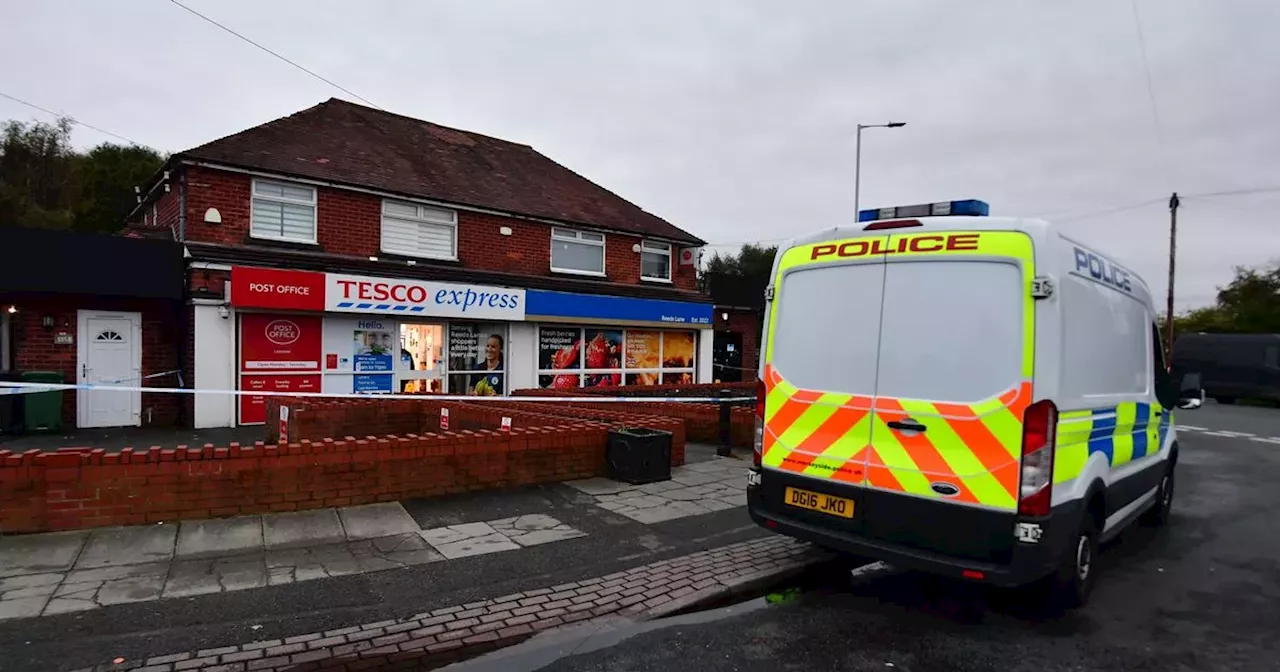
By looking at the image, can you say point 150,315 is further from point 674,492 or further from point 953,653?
point 953,653

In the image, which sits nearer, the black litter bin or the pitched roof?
the black litter bin

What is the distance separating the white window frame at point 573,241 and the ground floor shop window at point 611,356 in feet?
4.96

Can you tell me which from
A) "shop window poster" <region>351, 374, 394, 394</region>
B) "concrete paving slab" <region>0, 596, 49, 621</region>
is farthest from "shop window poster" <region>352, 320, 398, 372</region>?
"concrete paving slab" <region>0, 596, 49, 621</region>

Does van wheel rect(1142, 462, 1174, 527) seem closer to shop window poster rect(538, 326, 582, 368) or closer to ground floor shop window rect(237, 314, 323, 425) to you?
shop window poster rect(538, 326, 582, 368)

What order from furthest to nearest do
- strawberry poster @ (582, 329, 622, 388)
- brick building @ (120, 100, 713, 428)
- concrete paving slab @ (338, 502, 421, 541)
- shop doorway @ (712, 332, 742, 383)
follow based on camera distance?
1. shop doorway @ (712, 332, 742, 383)
2. strawberry poster @ (582, 329, 622, 388)
3. brick building @ (120, 100, 713, 428)
4. concrete paving slab @ (338, 502, 421, 541)

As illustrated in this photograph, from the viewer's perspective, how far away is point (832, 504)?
14.7 ft

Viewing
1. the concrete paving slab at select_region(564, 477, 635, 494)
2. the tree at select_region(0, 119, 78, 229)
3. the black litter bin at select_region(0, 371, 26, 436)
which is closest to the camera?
the concrete paving slab at select_region(564, 477, 635, 494)

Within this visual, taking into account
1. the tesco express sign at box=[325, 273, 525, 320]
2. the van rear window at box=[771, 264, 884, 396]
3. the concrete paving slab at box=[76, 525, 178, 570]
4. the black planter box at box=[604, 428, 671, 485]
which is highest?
the tesco express sign at box=[325, 273, 525, 320]

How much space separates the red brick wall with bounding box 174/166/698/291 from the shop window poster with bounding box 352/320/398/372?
1.62m

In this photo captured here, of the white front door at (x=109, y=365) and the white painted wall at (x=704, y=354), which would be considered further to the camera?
the white painted wall at (x=704, y=354)

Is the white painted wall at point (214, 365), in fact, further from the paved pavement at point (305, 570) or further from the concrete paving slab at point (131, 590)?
the concrete paving slab at point (131, 590)

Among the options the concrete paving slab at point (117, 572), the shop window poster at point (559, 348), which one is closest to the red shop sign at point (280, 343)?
the shop window poster at point (559, 348)

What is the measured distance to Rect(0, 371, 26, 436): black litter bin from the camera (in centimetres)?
1078

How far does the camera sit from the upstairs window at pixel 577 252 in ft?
60.1
